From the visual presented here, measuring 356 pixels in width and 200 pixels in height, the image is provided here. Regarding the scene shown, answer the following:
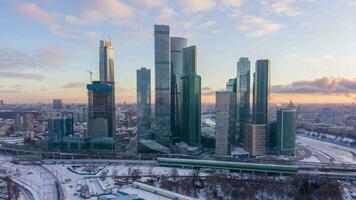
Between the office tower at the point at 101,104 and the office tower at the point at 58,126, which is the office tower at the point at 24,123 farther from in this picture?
the office tower at the point at 101,104

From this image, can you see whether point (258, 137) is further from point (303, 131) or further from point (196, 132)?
point (303, 131)

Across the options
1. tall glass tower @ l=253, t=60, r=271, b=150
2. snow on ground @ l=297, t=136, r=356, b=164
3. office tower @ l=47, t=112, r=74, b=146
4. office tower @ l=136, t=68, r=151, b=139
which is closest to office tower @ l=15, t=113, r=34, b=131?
office tower @ l=47, t=112, r=74, b=146

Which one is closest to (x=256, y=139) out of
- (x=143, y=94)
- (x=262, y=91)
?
(x=262, y=91)

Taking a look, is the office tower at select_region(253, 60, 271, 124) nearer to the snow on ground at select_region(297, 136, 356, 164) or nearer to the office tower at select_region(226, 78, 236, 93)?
the office tower at select_region(226, 78, 236, 93)

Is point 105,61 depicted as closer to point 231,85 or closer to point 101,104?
point 101,104

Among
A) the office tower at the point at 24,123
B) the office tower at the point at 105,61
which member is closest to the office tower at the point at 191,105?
the office tower at the point at 105,61
